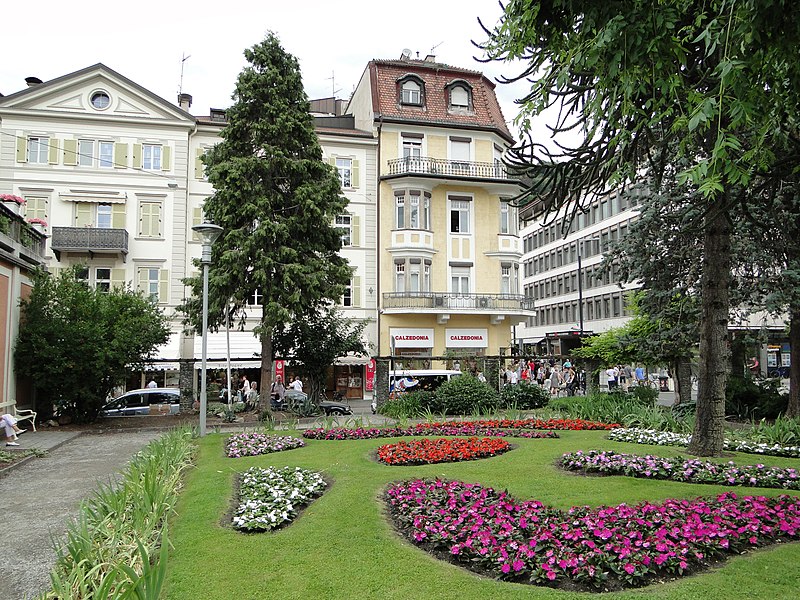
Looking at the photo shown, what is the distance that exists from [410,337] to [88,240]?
17705mm

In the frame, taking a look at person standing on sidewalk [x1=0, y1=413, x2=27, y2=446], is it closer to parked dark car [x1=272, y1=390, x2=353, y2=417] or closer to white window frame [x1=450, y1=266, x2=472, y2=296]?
parked dark car [x1=272, y1=390, x2=353, y2=417]

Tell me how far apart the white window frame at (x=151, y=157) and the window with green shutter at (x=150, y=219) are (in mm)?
1927

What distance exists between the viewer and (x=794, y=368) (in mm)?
18328

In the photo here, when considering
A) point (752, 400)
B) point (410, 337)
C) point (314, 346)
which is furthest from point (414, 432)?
point (410, 337)

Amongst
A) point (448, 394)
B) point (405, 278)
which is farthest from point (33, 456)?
point (405, 278)

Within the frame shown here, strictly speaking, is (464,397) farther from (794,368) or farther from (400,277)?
(400,277)

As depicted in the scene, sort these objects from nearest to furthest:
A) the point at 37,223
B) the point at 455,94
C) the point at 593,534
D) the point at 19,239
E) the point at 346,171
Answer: the point at 593,534
the point at 19,239
the point at 37,223
the point at 346,171
the point at 455,94

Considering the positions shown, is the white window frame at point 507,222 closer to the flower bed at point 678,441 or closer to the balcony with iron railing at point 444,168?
the balcony with iron railing at point 444,168

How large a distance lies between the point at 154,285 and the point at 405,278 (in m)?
13.7

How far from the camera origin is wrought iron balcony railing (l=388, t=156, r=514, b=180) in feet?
125

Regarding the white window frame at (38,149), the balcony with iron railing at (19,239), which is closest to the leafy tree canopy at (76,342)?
the balcony with iron railing at (19,239)

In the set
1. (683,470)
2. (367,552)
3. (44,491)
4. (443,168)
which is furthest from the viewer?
(443,168)

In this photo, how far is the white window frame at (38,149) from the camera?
33.2m

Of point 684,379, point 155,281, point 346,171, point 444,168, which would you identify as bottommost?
point 684,379
